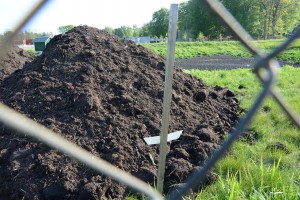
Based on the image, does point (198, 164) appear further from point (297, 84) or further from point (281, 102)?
point (297, 84)

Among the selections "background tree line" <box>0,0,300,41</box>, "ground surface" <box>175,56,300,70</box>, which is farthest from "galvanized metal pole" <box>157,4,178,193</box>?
"ground surface" <box>175,56,300,70</box>

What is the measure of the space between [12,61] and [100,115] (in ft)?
15.5

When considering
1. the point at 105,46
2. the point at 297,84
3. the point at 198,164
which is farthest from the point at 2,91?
the point at 297,84

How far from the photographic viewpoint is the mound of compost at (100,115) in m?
2.70

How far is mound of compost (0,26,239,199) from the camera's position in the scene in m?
2.70

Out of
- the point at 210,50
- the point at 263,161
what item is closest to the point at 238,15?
the point at 263,161

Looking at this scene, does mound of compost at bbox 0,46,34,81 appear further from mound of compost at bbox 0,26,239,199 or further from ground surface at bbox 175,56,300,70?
ground surface at bbox 175,56,300,70

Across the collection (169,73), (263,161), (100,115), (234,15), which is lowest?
(263,161)

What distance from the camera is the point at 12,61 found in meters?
7.35

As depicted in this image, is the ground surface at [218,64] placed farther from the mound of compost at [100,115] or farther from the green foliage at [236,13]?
the mound of compost at [100,115]

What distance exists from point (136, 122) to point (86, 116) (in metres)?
0.48

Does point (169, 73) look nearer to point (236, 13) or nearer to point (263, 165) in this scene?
point (263, 165)

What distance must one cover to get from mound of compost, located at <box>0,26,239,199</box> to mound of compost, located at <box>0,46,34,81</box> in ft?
6.86

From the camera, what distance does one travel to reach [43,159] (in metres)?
2.79
